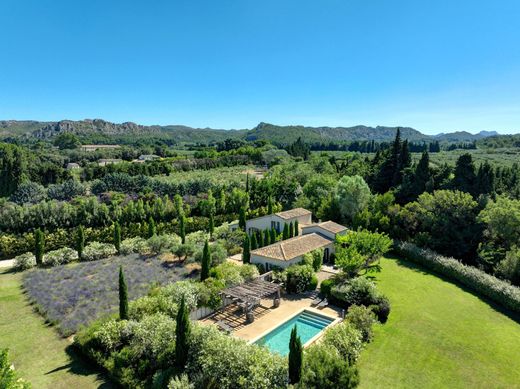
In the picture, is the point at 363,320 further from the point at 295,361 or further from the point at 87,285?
the point at 87,285

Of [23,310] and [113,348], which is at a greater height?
[113,348]

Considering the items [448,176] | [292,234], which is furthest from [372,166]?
[292,234]

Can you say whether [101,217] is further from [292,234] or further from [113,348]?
[113,348]

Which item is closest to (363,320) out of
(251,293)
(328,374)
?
(328,374)

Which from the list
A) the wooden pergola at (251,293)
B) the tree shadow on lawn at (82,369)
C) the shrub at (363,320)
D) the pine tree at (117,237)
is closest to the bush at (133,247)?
the pine tree at (117,237)

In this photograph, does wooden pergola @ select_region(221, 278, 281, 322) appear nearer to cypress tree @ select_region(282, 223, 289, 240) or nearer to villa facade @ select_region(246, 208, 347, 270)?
villa facade @ select_region(246, 208, 347, 270)

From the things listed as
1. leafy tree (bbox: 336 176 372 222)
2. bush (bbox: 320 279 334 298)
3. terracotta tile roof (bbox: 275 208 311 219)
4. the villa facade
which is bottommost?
bush (bbox: 320 279 334 298)

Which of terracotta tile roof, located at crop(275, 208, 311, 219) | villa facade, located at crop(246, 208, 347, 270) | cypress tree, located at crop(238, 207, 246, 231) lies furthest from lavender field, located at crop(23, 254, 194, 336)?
terracotta tile roof, located at crop(275, 208, 311, 219)
